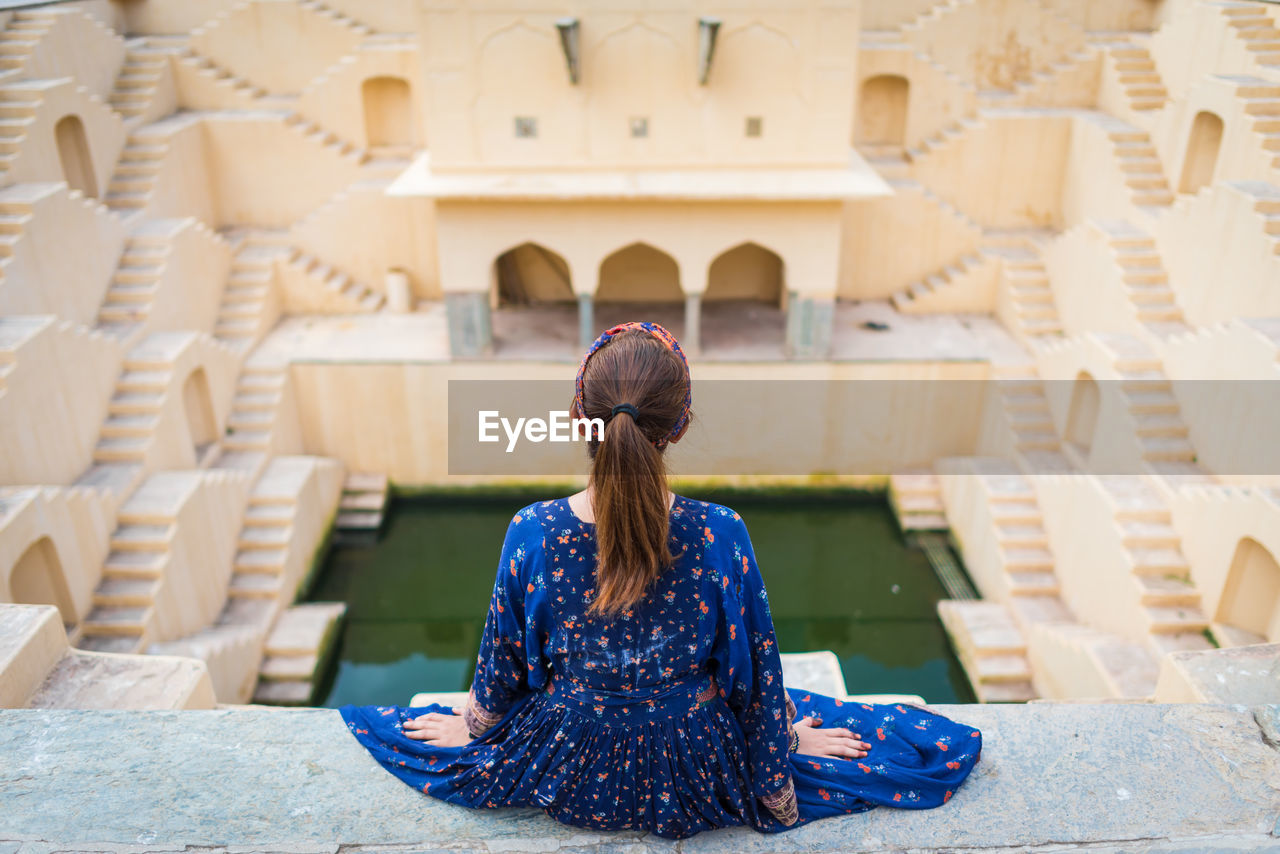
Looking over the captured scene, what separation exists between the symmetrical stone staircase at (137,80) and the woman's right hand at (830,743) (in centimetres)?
1293

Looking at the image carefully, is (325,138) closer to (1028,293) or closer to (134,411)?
(134,411)

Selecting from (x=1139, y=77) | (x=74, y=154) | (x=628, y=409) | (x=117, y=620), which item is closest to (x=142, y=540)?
(x=117, y=620)

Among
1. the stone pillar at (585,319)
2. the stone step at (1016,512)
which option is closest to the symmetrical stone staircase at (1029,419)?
the stone step at (1016,512)

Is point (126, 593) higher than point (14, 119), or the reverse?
point (14, 119)

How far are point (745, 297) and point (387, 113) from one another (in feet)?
19.2

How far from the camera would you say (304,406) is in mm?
11906

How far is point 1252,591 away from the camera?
779 cm

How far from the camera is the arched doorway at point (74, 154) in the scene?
452 inches

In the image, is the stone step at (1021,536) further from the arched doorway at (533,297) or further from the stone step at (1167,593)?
the arched doorway at (533,297)

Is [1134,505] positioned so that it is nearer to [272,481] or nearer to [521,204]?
[521,204]

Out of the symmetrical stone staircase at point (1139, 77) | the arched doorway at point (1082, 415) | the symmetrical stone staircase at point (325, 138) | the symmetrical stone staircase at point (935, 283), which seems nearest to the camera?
the arched doorway at point (1082, 415)

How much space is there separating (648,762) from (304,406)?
10026 mm

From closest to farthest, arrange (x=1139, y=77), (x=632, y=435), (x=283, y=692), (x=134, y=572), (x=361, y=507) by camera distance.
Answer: (x=632, y=435)
(x=134, y=572)
(x=283, y=692)
(x=361, y=507)
(x=1139, y=77)

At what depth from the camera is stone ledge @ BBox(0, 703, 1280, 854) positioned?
2.98 meters
